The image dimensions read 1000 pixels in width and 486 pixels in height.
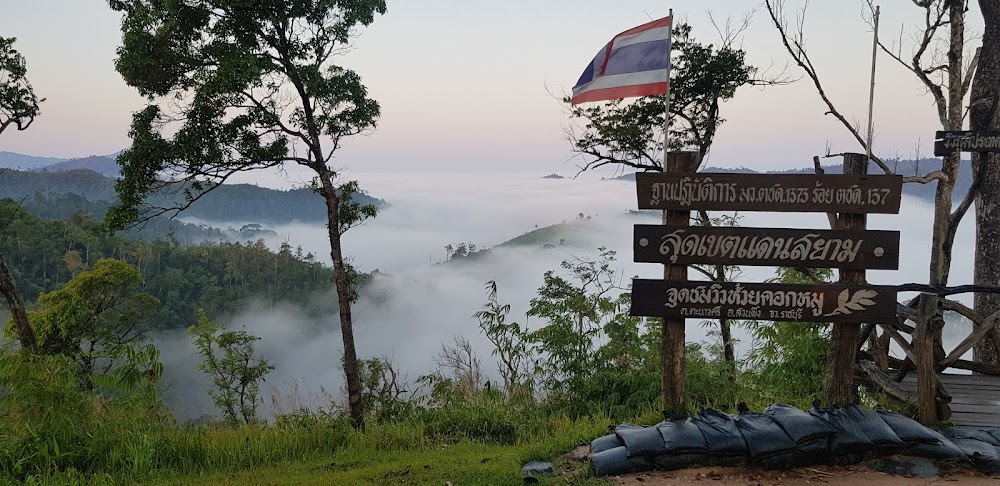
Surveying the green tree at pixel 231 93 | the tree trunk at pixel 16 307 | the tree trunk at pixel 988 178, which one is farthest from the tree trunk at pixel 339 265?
the tree trunk at pixel 988 178

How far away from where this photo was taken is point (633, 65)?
5.71 metres

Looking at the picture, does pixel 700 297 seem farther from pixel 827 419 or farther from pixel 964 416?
pixel 964 416

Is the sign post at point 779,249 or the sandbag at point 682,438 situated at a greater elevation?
the sign post at point 779,249

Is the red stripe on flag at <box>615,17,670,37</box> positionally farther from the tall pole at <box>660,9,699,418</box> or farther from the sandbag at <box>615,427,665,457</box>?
the sandbag at <box>615,427,665,457</box>

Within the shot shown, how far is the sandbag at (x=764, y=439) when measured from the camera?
4.58m

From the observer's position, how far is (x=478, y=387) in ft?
28.1

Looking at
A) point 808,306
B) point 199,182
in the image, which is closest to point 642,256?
point 808,306

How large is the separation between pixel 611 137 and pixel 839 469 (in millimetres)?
9557

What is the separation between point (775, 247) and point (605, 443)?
86.5 inches

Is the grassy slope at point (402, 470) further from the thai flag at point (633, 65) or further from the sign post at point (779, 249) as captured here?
the thai flag at point (633, 65)

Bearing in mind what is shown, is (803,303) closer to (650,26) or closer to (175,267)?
(650,26)

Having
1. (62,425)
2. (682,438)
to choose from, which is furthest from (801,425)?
(62,425)

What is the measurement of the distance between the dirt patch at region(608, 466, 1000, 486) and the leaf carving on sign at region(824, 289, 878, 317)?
1.29 metres

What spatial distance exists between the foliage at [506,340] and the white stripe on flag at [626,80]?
388 centimetres
